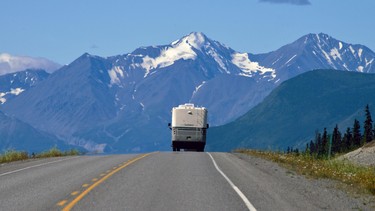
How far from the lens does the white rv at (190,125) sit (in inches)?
2453

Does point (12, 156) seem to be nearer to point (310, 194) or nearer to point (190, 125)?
point (310, 194)

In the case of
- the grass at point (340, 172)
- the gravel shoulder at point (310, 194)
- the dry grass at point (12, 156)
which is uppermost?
the dry grass at point (12, 156)

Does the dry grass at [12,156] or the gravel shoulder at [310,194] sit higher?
the dry grass at [12,156]

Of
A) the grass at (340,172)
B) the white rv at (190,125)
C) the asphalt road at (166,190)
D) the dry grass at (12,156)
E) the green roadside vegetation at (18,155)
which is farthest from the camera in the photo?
the white rv at (190,125)

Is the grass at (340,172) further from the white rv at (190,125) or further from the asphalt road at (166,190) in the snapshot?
the white rv at (190,125)

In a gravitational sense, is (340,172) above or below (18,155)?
below

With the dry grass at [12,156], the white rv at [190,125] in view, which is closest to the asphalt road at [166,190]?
the dry grass at [12,156]

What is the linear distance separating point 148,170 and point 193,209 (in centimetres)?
1241

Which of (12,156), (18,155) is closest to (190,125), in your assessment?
(18,155)

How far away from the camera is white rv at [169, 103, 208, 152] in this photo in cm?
6230

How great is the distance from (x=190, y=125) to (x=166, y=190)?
42575mm

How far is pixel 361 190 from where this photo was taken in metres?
20.6

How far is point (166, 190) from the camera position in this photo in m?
19.8

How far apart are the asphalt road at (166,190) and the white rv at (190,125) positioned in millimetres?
33281
